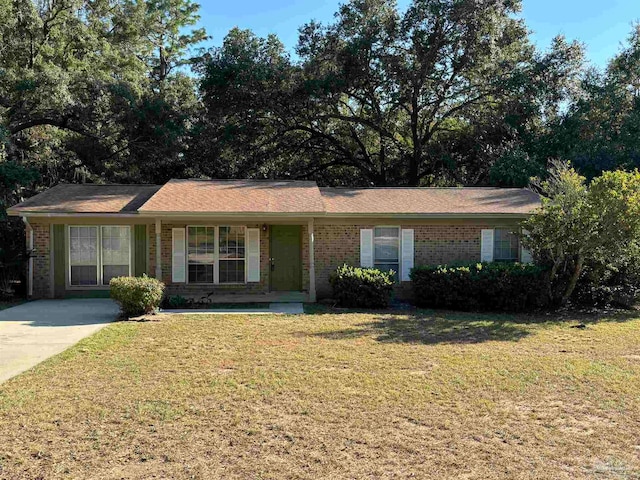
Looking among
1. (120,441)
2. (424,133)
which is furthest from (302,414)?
(424,133)

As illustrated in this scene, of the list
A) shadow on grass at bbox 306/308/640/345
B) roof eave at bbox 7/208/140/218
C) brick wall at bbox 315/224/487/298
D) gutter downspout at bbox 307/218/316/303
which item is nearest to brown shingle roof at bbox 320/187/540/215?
brick wall at bbox 315/224/487/298

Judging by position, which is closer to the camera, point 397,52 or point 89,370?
point 89,370

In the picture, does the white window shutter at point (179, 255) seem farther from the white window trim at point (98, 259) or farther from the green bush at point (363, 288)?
the green bush at point (363, 288)

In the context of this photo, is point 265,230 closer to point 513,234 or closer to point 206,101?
point 513,234

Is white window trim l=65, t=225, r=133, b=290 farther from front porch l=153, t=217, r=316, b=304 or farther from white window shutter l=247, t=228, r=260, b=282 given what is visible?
white window shutter l=247, t=228, r=260, b=282

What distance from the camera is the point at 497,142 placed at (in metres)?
22.1

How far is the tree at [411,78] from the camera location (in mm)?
20953

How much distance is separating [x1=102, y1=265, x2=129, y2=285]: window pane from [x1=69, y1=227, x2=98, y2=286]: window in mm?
212

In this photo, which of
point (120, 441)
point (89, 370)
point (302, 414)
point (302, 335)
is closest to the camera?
point (120, 441)

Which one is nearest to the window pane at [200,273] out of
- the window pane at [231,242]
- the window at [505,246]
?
the window pane at [231,242]

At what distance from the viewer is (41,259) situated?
45.6 ft

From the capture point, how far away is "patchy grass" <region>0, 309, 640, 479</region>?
4148mm

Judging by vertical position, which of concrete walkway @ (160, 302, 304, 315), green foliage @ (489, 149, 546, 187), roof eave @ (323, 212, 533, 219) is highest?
green foliage @ (489, 149, 546, 187)

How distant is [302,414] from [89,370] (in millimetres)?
3305
